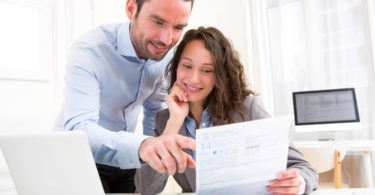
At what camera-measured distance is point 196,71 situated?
1.41 meters

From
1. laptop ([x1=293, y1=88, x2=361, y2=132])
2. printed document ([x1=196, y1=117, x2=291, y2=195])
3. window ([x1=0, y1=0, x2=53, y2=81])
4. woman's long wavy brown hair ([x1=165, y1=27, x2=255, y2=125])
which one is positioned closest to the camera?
printed document ([x1=196, y1=117, x2=291, y2=195])

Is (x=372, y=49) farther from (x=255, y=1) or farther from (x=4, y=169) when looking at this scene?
(x=4, y=169)

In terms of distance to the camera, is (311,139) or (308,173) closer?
(308,173)

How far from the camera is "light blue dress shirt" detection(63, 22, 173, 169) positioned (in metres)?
A: 1.07

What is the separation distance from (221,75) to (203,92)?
11 centimetres

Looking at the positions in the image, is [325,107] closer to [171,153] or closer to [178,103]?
[178,103]

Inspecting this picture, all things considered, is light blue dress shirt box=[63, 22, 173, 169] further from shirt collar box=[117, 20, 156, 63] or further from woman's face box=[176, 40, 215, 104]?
woman's face box=[176, 40, 215, 104]

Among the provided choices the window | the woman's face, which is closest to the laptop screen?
the woman's face

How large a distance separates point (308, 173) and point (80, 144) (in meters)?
0.66

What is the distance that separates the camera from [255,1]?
3.65 m

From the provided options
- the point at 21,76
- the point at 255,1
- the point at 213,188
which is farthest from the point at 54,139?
the point at 255,1

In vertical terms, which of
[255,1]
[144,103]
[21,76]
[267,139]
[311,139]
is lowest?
[311,139]

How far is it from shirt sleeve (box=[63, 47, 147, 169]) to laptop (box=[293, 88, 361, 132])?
2263 millimetres

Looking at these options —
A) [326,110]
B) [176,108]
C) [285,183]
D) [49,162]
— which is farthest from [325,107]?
[49,162]
